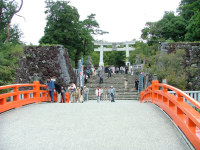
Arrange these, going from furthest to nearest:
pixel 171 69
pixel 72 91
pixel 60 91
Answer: pixel 171 69 → pixel 72 91 → pixel 60 91

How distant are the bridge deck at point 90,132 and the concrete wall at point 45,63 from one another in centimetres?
1524

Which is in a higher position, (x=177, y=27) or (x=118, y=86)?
Answer: (x=177, y=27)

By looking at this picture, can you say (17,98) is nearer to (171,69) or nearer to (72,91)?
(72,91)

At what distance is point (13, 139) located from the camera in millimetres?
5199

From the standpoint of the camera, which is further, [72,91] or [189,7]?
[189,7]

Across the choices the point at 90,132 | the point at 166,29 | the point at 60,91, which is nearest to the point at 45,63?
the point at 60,91

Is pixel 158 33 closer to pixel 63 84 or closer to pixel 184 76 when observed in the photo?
pixel 184 76

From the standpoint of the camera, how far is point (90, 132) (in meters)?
5.65

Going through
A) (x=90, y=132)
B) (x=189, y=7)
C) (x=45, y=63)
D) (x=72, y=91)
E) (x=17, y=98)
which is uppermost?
(x=189, y=7)

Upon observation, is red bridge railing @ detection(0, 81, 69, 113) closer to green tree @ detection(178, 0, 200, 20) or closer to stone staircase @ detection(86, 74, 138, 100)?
stone staircase @ detection(86, 74, 138, 100)

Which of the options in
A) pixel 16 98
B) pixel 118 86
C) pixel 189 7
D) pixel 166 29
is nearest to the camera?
pixel 16 98

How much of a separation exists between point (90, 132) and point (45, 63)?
59.1 ft

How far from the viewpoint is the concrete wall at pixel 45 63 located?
896 inches

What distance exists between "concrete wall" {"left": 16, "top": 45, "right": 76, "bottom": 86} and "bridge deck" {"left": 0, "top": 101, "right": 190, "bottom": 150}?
15.2 meters
